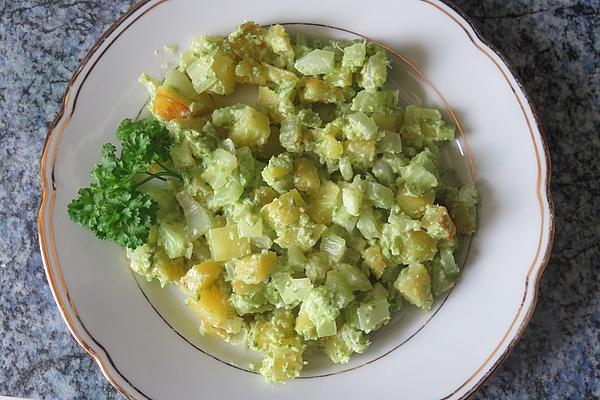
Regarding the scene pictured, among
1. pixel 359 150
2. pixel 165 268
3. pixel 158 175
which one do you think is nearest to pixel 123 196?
pixel 158 175

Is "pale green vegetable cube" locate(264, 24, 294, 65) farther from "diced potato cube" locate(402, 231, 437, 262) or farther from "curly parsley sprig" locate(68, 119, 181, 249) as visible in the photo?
"diced potato cube" locate(402, 231, 437, 262)

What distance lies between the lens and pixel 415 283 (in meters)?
1.99

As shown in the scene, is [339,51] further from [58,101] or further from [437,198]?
[58,101]

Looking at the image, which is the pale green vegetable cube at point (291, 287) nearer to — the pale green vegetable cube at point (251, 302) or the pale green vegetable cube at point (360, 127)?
the pale green vegetable cube at point (251, 302)

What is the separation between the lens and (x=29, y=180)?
7.79 ft

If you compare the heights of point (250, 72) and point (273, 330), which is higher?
point (250, 72)

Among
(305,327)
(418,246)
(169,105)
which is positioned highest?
(169,105)

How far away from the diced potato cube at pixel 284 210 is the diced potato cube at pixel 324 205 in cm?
6

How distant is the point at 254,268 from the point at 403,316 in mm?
499

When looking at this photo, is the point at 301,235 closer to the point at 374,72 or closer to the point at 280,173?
the point at 280,173

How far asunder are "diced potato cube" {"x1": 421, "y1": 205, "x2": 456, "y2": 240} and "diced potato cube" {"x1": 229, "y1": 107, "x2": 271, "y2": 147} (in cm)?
53

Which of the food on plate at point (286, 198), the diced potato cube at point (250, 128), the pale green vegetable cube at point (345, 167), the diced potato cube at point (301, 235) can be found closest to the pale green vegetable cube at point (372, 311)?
the food on plate at point (286, 198)

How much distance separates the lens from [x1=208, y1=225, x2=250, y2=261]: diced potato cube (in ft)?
6.60

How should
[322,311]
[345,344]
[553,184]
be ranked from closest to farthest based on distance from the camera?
[322,311] → [345,344] → [553,184]
